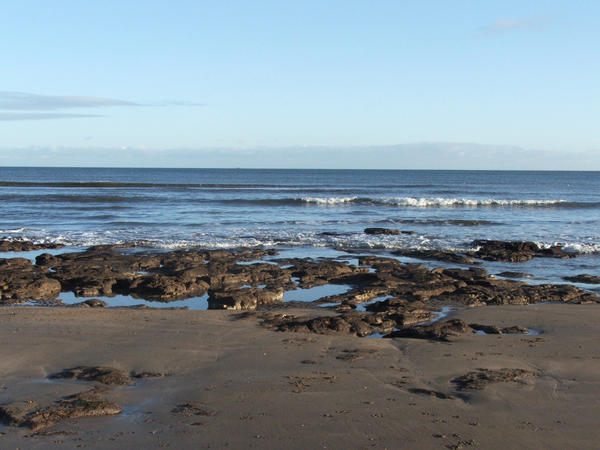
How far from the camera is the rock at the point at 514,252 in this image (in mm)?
17172

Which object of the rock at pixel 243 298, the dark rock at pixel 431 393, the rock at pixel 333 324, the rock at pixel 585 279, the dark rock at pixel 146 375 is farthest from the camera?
the rock at pixel 585 279

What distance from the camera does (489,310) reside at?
10.5m

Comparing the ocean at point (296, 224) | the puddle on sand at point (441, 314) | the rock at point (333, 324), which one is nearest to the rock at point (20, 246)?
the ocean at point (296, 224)

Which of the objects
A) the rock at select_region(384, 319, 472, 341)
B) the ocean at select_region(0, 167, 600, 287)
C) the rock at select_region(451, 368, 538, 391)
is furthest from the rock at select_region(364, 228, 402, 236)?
the rock at select_region(451, 368, 538, 391)

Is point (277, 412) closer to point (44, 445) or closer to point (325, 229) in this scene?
point (44, 445)

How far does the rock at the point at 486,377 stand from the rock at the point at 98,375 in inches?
139

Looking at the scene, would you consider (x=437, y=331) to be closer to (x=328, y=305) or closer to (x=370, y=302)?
(x=328, y=305)

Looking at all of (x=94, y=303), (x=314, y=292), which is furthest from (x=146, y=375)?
(x=314, y=292)

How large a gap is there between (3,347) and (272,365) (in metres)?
3.40

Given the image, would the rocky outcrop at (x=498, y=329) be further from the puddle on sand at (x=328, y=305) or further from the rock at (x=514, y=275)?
the rock at (x=514, y=275)

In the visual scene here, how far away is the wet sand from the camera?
4957mm

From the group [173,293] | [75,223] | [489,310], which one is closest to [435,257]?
[489,310]

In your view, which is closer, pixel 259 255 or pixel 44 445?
pixel 44 445

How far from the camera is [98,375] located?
6.41m
